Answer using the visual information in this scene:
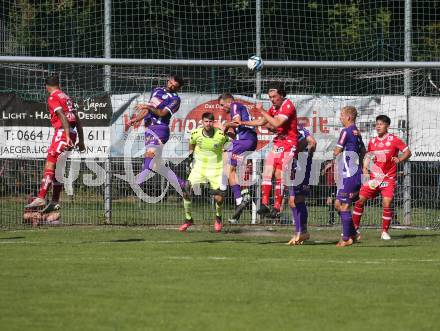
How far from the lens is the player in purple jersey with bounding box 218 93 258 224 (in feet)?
62.5

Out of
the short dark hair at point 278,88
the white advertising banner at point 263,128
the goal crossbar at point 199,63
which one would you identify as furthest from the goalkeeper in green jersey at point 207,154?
the short dark hair at point 278,88

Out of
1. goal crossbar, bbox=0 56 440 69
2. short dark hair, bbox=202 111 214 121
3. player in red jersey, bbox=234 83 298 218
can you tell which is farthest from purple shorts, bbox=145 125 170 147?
player in red jersey, bbox=234 83 298 218

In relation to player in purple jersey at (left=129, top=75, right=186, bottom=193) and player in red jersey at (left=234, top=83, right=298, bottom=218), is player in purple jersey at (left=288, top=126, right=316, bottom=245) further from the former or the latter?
player in purple jersey at (left=129, top=75, right=186, bottom=193)

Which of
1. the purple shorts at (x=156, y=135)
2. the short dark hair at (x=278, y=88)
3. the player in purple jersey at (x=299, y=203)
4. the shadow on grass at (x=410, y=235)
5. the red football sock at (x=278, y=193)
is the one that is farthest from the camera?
the purple shorts at (x=156, y=135)

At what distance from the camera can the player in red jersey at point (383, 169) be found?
671 inches

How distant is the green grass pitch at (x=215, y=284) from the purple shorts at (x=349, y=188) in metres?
0.78

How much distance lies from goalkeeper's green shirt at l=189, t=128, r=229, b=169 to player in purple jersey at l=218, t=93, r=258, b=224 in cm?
41

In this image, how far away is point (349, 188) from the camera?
15742 mm

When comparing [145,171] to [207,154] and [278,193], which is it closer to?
[207,154]

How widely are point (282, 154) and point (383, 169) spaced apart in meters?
2.18

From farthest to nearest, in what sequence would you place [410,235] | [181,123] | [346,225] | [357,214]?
[181,123] → [410,235] → [357,214] → [346,225]

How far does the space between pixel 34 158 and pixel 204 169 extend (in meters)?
3.51

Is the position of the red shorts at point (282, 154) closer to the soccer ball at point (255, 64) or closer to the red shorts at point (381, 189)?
the red shorts at point (381, 189)

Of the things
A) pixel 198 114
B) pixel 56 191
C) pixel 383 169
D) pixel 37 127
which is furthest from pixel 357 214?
pixel 37 127
